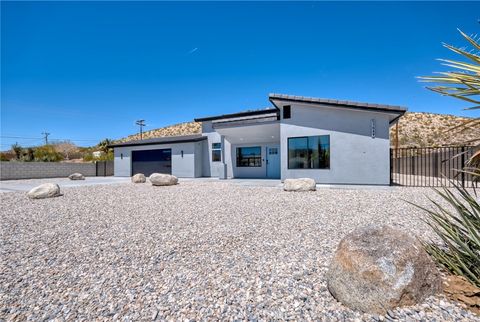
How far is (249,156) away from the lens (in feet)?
62.3

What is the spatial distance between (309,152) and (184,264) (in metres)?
11.0

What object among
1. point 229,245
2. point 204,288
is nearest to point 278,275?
point 204,288

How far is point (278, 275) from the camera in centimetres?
296

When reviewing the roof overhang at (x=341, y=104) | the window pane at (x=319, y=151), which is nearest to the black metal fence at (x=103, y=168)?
the roof overhang at (x=341, y=104)

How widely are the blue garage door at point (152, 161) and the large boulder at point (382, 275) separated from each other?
20.6m

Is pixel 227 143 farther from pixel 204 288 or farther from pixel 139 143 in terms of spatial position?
pixel 204 288

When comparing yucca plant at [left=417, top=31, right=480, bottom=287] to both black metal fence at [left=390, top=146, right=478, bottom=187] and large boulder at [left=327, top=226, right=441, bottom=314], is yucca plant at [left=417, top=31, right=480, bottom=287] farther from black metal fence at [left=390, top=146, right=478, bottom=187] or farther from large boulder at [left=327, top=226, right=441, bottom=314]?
black metal fence at [left=390, top=146, right=478, bottom=187]

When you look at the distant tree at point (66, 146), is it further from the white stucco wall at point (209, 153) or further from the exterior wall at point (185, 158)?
the white stucco wall at point (209, 153)

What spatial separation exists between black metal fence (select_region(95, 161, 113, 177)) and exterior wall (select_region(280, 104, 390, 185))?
22738 millimetres

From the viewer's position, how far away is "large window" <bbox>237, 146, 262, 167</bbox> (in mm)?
18656

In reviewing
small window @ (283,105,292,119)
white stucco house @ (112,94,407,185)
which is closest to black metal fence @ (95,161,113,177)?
white stucco house @ (112,94,407,185)

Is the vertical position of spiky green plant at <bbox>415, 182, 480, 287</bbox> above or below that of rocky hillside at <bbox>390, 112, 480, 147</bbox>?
Answer: below

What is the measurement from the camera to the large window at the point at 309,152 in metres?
12.7

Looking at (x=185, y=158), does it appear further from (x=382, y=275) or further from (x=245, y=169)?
(x=382, y=275)
